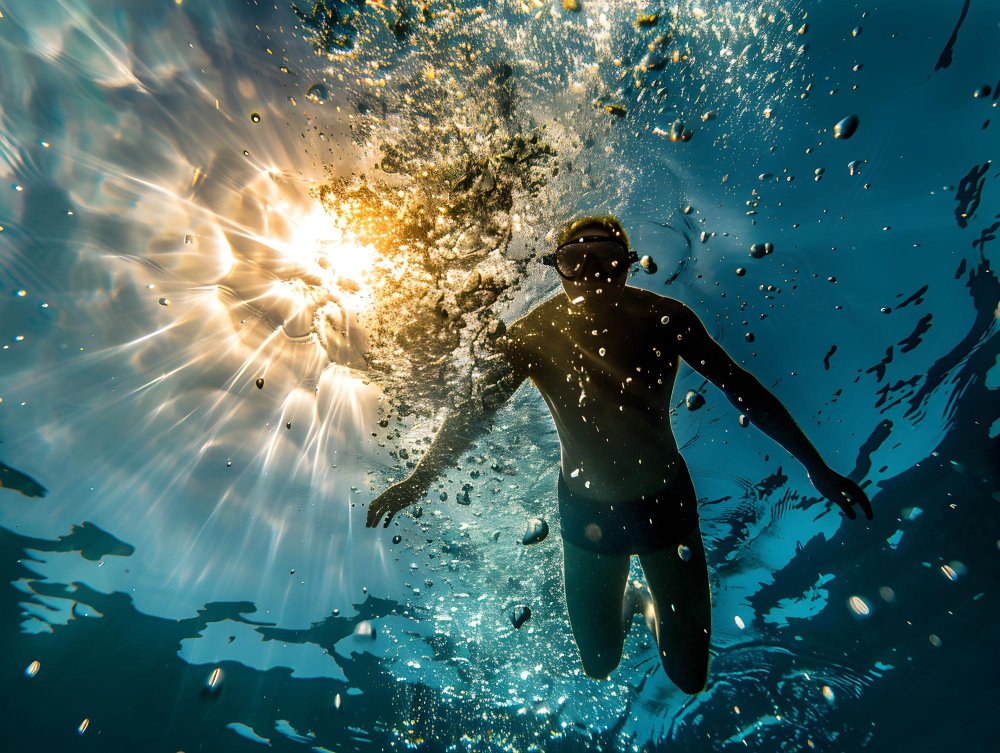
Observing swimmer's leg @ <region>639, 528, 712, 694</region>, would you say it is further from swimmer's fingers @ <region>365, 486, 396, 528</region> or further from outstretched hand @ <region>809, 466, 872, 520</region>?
swimmer's fingers @ <region>365, 486, 396, 528</region>

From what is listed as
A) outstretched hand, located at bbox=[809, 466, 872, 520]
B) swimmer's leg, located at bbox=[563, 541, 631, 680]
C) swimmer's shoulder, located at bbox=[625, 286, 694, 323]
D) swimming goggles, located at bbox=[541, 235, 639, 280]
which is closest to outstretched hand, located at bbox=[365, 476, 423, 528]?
swimmer's leg, located at bbox=[563, 541, 631, 680]

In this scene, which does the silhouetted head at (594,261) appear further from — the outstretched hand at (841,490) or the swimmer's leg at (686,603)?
the swimmer's leg at (686,603)

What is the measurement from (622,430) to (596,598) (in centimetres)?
188

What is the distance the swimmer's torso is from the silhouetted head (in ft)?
0.44

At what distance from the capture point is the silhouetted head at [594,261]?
3254 mm

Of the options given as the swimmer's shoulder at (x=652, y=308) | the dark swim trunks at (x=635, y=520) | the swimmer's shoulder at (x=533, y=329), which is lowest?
the dark swim trunks at (x=635, y=520)

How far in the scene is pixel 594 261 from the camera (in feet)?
10.7

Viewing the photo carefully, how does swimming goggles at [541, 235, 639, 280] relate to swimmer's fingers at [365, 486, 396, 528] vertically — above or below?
above

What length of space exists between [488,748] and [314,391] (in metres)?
19.9

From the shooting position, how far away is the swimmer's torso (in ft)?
11.1

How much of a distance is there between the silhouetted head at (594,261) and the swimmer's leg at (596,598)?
8.47 feet

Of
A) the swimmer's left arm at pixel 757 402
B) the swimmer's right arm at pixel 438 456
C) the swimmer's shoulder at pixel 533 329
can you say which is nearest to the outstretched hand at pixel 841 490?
the swimmer's left arm at pixel 757 402

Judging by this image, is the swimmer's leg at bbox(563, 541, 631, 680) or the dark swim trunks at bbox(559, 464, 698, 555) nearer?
the dark swim trunks at bbox(559, 464, 698, 555)

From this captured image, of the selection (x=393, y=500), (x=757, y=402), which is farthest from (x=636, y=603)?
(x=393, y=500)
